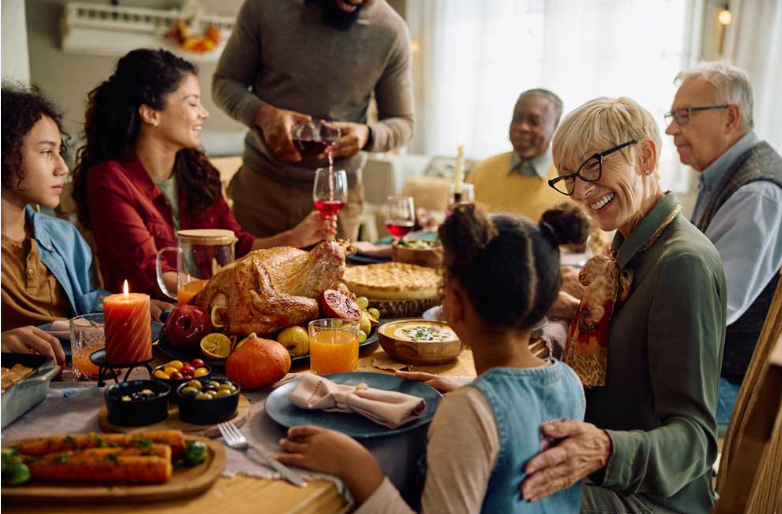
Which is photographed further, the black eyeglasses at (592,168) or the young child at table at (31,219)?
the young child at table at (31,219)

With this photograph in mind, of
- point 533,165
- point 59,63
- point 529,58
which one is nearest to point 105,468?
point 533,165

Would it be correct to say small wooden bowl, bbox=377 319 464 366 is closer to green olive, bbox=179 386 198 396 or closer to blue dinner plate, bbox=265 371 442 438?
blue dinner plate, bbox=265 371 442 438

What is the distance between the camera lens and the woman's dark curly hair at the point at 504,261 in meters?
1.05

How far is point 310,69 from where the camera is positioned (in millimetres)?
2982

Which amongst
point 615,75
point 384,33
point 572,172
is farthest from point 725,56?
point 572,172

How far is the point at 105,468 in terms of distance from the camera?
929mm

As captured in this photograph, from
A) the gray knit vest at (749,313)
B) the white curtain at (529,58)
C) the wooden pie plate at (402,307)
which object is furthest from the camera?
the white curtain at (529,58)

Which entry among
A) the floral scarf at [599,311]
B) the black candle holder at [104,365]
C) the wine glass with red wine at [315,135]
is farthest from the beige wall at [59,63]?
the floral scarf at [599,311]

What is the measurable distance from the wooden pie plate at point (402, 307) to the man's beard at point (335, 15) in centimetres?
155

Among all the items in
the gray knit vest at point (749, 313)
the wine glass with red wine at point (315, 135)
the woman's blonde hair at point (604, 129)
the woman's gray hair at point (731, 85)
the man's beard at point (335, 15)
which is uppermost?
the man's beard at point (335, 15)

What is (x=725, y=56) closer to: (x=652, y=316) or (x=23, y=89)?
(x=652, y=316)

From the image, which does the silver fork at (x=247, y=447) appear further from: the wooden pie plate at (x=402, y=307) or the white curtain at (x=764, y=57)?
the white curtain at (x=764, y=57)

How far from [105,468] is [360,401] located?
41cm

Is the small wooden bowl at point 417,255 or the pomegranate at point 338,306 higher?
the pomegranate at point 338,306
